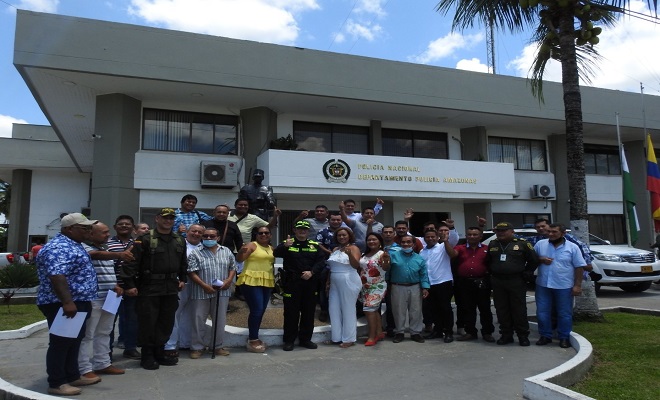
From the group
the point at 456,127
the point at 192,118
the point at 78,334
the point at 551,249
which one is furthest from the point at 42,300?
the point at 456,127

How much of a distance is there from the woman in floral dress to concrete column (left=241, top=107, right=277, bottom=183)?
9.12 m

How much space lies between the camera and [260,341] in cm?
668

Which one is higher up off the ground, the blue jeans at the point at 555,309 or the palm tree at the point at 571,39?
the palm tree at the point at 571,39

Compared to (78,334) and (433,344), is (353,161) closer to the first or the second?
(433,344)

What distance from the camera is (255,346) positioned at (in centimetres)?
655

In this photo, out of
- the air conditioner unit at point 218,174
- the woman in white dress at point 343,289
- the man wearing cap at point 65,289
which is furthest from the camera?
the air conditioner unit at point 218,174

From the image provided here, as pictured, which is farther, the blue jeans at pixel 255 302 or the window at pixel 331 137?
the window at pixel 331 137

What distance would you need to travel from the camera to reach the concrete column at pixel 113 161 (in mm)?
14086

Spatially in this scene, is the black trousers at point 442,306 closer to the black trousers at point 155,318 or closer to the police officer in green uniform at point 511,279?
the police officer in green uniform at point 511,279

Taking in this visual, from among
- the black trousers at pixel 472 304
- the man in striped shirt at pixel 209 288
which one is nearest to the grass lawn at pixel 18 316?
the man in striped shirt at pixel 209 288

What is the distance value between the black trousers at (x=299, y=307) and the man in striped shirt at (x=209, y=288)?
2.75 ft

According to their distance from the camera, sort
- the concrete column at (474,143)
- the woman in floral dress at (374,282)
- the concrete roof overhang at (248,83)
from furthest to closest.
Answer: the concrete column at (474,143) → the concrete roof overhang at (248,83) → the woman in floral dress at (374,282)

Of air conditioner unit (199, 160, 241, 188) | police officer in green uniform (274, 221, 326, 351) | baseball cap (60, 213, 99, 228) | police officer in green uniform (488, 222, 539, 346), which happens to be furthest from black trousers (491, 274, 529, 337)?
air conditioner unit (199, 160, 241, 188)

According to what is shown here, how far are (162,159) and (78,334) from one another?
11.0m
